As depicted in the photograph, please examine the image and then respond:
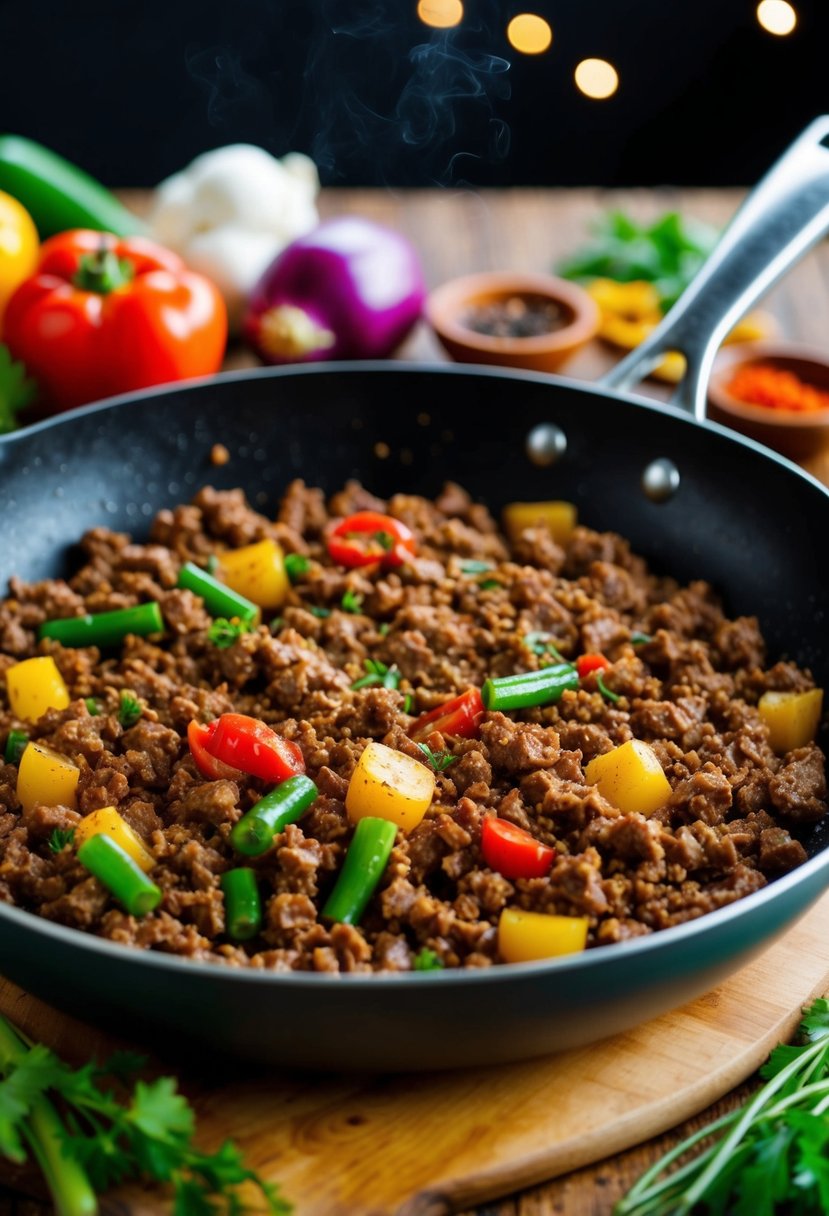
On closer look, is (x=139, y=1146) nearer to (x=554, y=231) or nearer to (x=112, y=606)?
(x=112, y=606)

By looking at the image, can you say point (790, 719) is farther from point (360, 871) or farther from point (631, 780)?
point (360, 871)

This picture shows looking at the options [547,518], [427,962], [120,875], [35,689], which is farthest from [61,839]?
[547,518]

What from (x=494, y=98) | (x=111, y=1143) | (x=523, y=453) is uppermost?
(x=494, y=98)

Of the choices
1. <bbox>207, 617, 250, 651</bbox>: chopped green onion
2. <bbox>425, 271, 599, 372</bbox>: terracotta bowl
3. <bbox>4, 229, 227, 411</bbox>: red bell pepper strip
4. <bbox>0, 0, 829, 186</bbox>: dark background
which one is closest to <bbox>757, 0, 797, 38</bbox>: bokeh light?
<bbox>0, 0, 829, 186</bbox>: dark background

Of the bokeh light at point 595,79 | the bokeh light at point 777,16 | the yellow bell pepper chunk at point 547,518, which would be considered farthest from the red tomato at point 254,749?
the bokeh light at point 777,16

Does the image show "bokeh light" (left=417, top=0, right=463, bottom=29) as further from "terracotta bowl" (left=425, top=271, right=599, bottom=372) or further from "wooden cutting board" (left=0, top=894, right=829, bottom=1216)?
"wooden cutting board" (left=0, top=894, right=829, bottom=1216)
